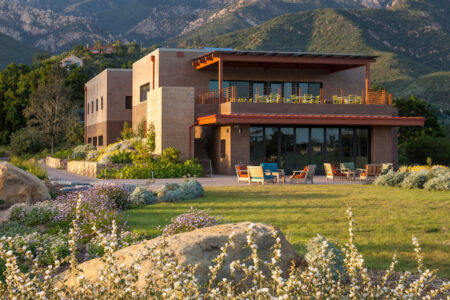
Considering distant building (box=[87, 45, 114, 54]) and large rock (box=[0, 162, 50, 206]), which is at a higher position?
distant building (box=[87, 45, 114, 54])

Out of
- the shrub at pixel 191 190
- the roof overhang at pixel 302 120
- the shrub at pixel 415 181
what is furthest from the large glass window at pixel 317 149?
the shrub at pixel 191 190

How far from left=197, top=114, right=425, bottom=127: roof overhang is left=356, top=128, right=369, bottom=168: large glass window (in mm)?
1334

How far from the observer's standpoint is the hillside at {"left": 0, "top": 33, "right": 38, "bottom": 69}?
105 metres

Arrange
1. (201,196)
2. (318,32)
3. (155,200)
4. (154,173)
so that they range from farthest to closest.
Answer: (318,32) → (154,173) → (201,196) → (155,200)

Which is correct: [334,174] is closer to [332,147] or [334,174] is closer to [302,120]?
[302,120]

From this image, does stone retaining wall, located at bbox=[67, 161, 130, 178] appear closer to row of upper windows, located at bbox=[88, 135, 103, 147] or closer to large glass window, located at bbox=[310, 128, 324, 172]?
large glass window, located at bbox=[310, 128, 324, 172]

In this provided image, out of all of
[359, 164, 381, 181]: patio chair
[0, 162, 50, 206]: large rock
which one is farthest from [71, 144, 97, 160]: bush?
[0, 162, 50, 206]: large rock

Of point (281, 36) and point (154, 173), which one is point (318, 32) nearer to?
point (281, 36)

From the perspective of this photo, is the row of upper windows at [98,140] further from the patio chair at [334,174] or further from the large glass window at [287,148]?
the patio chair at [334,174]

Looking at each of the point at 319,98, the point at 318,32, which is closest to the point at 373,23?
the point at 318,32

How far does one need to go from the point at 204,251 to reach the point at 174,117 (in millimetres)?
20103

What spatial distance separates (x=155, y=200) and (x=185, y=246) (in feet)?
26.9

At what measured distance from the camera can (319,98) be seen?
2825cm

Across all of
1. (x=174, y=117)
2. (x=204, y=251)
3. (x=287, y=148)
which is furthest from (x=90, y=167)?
(x=204, y=251)
